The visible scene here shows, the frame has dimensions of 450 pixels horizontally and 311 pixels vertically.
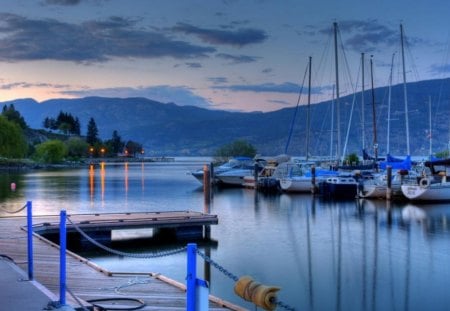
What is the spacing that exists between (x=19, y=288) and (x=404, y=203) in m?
38.6

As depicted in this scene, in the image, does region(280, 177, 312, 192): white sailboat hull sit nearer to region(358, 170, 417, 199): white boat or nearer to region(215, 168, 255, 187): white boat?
region(358, 170, 417, 199): white boat

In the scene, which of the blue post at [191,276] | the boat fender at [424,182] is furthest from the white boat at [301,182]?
the blue post at [191,276]

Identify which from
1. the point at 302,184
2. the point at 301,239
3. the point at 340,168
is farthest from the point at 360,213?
the point at 340,168

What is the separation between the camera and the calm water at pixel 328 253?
16.8m

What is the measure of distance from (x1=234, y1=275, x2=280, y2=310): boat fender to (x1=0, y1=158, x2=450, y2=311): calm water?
21.8 feet

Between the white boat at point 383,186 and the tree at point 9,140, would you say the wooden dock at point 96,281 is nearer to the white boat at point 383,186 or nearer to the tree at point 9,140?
the white boat at point 383,186

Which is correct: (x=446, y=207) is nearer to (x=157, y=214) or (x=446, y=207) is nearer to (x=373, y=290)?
(x=157, y=214)

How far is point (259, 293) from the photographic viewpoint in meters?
8.12

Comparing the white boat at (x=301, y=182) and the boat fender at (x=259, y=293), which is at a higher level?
the boat fender at (x=259, y=293)

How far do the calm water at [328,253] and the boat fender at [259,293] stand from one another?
6.65 meters

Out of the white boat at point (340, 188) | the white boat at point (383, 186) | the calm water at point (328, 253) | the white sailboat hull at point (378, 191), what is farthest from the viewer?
the white boat at point (340, 188)

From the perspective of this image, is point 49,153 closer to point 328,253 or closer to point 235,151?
point 235,151

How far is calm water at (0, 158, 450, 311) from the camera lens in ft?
55.1

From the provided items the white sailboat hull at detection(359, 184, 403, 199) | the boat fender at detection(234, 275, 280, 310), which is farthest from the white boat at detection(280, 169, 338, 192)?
the boat fender at detection(234, 275, 280, 310)
